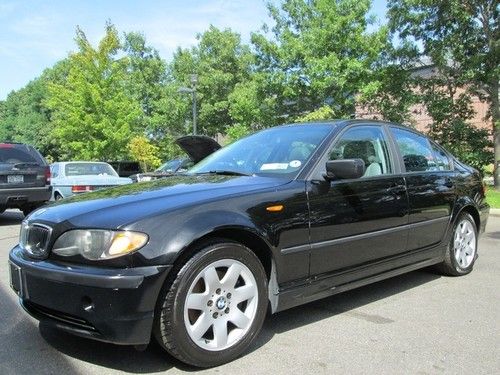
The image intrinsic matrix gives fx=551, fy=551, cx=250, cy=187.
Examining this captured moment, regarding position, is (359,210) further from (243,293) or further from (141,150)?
(141,150)

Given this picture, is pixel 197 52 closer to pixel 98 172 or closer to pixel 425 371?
pixel 98 172

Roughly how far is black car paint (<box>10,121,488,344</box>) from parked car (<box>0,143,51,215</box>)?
8.29m

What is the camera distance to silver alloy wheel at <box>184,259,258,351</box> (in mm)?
3279

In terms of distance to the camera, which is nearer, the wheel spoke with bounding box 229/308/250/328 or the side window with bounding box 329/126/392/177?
the wheel spoke with bounding box 229/308/250/328

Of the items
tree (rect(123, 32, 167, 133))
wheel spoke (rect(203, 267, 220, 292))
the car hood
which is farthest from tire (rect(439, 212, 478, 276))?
tree (rect(123, 32, 167, 133))

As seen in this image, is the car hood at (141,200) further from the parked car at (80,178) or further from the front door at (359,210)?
the parked car at (80,178)

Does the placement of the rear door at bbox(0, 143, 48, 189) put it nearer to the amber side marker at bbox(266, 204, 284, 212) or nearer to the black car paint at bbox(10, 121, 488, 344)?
the black car paint at bbox(10, 121, 488, 344)

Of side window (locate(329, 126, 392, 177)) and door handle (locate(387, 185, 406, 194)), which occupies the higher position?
side window (locate(329, 126, 392, 177))

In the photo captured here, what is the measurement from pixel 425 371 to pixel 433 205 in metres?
2.21

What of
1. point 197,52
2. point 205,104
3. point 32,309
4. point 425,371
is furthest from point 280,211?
point 197,52

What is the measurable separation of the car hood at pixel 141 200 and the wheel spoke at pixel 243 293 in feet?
1.95

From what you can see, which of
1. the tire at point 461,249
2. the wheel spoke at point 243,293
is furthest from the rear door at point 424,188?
the wheel spoke at point 243,293

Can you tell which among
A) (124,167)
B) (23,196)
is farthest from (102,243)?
(124,167)

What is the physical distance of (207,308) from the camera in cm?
334
